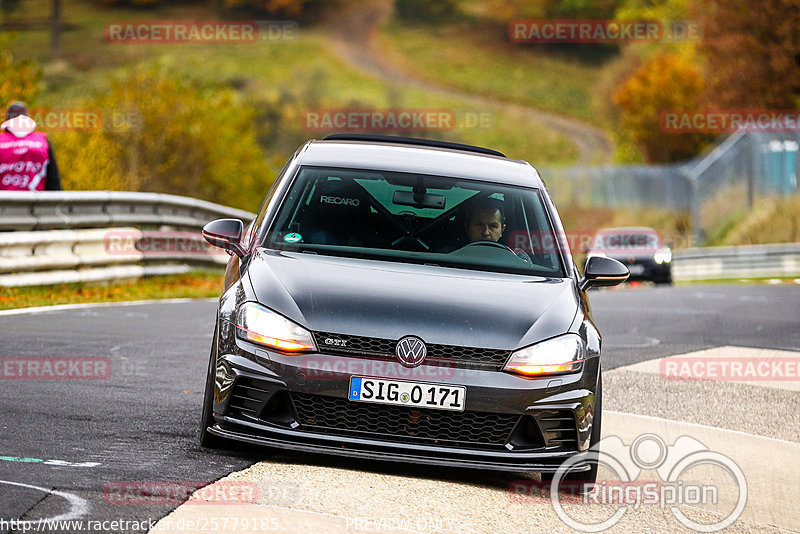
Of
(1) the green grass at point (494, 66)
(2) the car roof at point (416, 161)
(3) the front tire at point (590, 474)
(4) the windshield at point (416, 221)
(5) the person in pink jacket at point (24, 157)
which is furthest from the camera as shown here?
(1) the green grass at point (494, 66)

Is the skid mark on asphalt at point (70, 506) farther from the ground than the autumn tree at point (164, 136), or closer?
closer

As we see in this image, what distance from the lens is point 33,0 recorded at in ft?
406

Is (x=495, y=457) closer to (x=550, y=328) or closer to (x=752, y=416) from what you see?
(x=550, y=328)

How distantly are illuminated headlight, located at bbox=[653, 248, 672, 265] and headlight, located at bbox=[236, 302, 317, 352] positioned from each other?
23186 mm

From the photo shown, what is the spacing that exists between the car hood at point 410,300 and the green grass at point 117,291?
7103 millimetres

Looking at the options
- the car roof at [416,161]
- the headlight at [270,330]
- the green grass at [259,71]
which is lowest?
the headlight at [270,330]

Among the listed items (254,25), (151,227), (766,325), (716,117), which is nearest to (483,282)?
(766,325)

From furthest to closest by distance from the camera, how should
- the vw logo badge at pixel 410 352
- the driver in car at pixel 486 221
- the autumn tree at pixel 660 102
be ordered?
the autumn tree at pixel 660 102 < the driver in car at pixel 486 221 < the vw logo badge at pixel 410 352

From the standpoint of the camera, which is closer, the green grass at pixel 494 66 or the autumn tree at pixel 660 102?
the autumn tree at pixel 660 102

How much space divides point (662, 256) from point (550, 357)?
22.9m

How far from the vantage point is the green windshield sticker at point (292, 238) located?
22.4ft

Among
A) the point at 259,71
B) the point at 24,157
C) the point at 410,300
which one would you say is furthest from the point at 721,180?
the point at 259,71

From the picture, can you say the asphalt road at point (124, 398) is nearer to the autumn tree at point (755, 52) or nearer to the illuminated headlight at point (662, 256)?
the illuminated headlight at point (662, 256)

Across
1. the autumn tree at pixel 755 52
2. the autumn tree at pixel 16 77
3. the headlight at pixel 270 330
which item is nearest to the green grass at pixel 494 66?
the autumn tree at pixel 755 52
